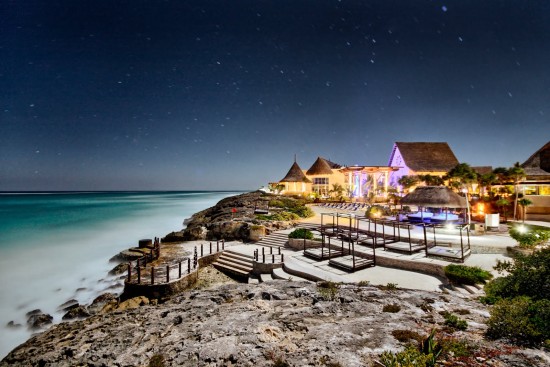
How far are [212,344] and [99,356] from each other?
114 inches

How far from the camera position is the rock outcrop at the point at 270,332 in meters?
5.41

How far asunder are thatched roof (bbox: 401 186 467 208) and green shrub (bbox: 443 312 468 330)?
1082cm

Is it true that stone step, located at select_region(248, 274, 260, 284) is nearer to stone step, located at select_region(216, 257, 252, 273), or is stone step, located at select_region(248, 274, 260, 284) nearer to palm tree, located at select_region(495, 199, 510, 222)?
stone step, located at select_region(216, 257, 252, 273)

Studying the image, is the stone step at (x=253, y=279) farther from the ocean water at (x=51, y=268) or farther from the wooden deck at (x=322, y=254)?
the ocean water at (x=51, y=268)

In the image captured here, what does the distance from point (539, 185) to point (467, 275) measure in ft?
73.6

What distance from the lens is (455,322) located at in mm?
6086

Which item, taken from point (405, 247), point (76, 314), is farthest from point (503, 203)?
point (76, 314)

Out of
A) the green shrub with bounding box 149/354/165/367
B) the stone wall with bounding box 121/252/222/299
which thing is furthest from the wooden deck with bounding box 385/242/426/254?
the green shrub with bounding box 149/354/165/367

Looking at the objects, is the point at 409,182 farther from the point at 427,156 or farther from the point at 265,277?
the point at 265,277

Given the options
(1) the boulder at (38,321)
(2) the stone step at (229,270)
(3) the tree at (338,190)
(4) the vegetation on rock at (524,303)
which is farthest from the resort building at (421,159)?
(1) the boulder at (38,321)

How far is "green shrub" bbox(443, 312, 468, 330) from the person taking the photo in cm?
591

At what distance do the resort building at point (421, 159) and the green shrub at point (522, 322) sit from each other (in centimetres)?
2840

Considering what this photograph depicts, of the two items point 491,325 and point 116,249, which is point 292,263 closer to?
point 491,325

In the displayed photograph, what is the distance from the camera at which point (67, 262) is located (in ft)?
64.6
